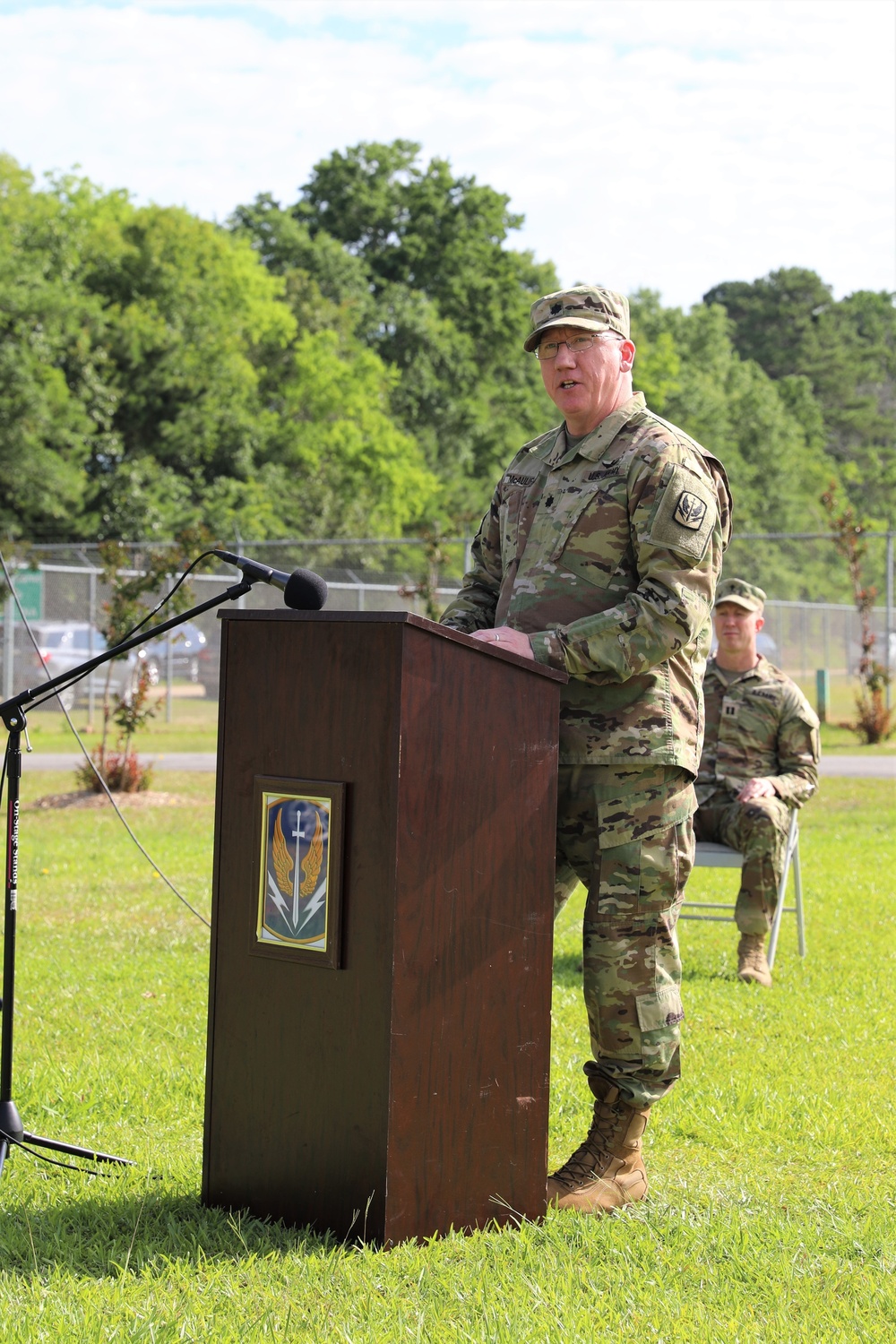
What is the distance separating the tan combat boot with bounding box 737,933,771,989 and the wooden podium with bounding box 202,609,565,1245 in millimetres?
3330

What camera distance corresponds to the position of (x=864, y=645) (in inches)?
703

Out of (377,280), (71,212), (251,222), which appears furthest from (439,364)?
(71,212)

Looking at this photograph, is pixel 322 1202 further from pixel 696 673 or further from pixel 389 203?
pixel 389 203

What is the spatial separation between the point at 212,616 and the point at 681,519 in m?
22.7

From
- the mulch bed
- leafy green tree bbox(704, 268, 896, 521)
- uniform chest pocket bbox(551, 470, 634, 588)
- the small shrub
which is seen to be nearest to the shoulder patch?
uniform chest pocket bbox(551, 470, 634, 588)

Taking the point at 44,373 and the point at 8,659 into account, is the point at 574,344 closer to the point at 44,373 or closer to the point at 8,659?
the point at 8,659

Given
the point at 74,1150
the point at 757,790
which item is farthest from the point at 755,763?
the point at 74,1150

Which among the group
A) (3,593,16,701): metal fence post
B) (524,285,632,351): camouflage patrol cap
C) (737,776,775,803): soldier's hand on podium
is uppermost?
(524,285,632,351): camouflage patrol cap

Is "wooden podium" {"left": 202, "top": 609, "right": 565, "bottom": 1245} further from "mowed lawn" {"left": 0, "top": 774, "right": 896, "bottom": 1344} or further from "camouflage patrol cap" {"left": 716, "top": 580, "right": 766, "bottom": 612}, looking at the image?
"camouflage patrol cap" {"left": 716, "top": 580, "right": 766, "bottom": 612}

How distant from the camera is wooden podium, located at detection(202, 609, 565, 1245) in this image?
114 inches

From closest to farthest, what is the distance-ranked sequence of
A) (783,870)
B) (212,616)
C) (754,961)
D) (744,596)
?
(754,961) < (783,870) < (744,596) < (212,616)

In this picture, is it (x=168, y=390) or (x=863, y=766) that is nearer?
(x=863, y=766)

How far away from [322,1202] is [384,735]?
3.26 feet

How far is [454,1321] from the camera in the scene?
2.69 m
